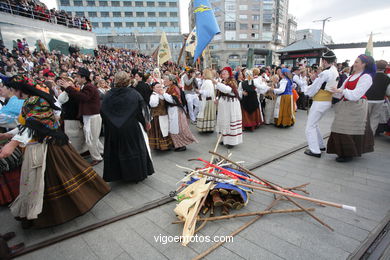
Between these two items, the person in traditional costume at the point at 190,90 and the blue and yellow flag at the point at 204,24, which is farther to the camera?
the person in traditional costume at the point at 190,90

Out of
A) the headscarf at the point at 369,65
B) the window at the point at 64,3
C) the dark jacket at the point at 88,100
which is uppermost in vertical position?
the window at the point at 64,3

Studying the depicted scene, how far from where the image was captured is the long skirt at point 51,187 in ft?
7.63

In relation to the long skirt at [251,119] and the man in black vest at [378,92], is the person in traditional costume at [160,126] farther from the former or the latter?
the man in black vest at [378,92]

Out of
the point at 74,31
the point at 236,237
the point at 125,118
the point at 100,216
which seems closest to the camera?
the point at 236,237

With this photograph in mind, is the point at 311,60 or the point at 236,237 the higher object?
the point at 311,60

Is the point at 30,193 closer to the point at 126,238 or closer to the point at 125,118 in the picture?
the point at 126,238

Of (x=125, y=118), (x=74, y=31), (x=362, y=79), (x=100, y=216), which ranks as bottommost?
(x=100, y=216)

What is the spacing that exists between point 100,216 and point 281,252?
2214 mm

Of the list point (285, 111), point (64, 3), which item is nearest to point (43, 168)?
point (285, 111)

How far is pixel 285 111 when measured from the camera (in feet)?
22.8

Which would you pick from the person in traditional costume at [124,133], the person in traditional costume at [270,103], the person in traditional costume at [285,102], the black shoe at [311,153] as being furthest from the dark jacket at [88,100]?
the person in traditional costume at [270,103]

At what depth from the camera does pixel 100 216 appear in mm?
2715

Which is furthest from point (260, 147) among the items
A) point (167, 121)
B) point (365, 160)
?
point (167, 121)

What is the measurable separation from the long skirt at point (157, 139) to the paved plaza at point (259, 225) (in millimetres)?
1048
